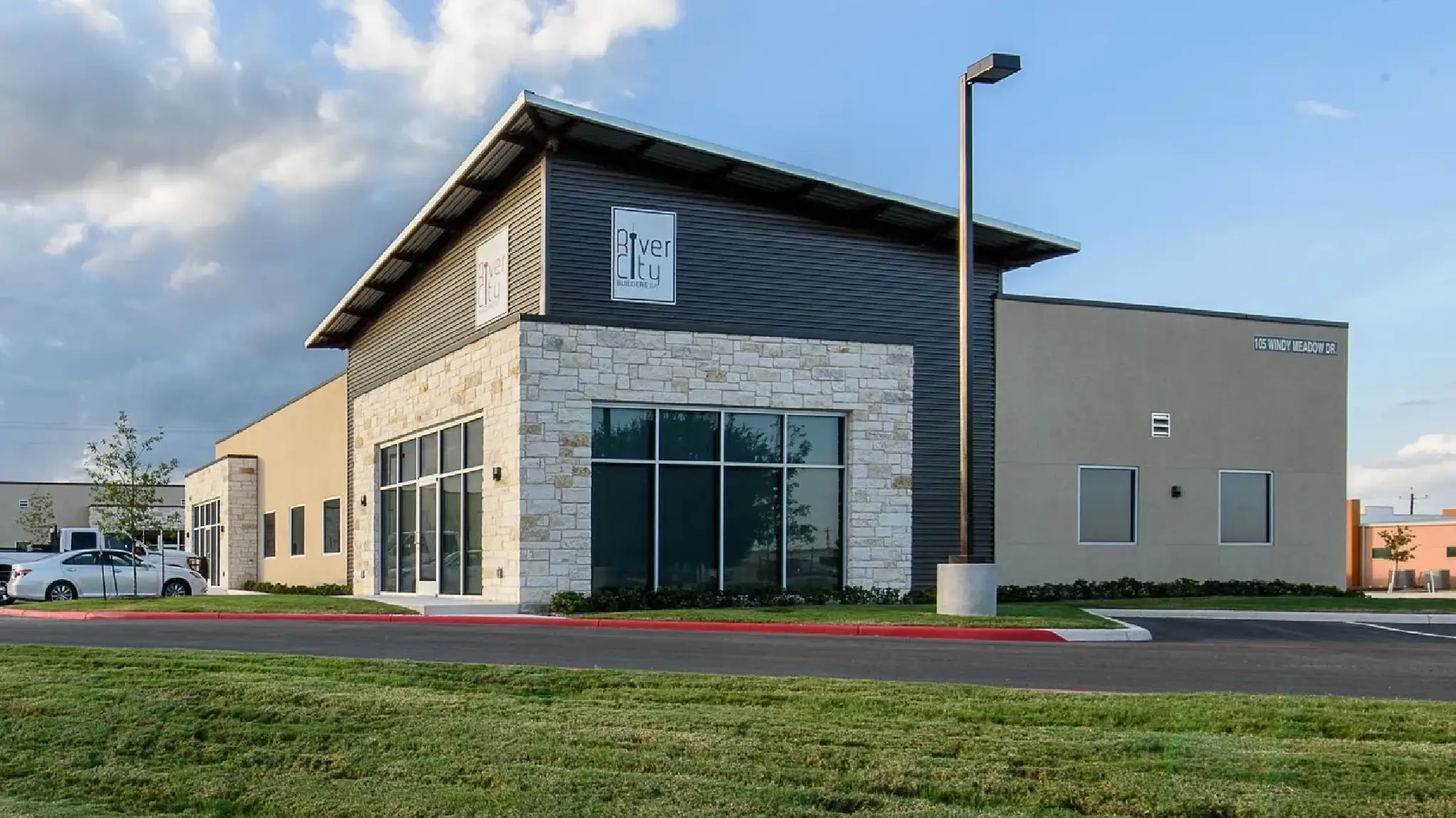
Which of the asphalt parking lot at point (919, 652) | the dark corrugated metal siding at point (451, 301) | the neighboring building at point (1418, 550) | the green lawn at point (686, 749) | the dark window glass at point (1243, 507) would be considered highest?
the dark corrugated metal siding at point (451, 301)

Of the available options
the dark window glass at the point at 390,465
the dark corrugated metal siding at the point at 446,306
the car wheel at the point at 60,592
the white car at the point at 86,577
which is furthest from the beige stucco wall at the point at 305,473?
the car wheel at the point at 60,592

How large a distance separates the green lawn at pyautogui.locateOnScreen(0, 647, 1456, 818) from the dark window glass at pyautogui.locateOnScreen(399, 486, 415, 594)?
16.5m

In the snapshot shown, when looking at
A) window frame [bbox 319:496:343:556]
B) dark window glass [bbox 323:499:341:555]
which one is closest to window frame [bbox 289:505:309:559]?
window frame [bbox 319:496:343:556]

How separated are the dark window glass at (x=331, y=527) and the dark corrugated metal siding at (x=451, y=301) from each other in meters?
3.05

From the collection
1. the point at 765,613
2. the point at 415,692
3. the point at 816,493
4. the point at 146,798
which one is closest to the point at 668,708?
the point at 415,692

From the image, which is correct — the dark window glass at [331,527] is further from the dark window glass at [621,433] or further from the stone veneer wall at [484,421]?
the dark window glass at [621,433]

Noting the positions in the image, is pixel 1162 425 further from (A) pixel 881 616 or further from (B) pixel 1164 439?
(A) pixel 881 616

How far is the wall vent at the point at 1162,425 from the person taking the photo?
26.5 metres

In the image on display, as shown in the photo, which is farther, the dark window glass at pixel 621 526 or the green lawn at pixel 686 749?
the dark window glass at pixel 621 526

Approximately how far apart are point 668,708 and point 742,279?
14443 mm

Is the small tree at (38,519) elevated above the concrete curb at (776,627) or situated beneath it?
situated beneath

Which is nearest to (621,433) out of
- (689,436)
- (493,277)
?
(689,436)

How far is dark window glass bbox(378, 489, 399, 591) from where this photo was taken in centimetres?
2899

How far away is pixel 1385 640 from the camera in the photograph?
→ 17.5 m
